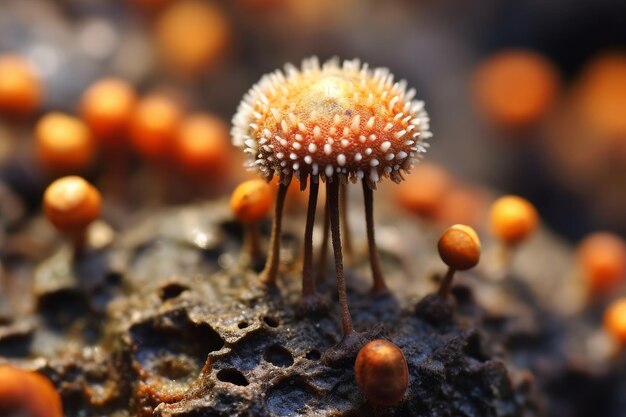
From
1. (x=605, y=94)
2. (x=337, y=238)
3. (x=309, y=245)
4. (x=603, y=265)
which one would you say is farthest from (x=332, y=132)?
(x=605, y=94)

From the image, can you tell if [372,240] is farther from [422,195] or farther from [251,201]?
[422,195]

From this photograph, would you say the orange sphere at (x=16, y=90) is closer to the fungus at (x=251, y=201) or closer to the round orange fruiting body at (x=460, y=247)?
the fungus at (x=251, y=201)

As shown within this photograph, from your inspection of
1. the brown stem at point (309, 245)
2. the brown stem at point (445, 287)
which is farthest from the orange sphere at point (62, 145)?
the brown stem at point (445, 287)

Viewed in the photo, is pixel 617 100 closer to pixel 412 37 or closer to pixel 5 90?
pixel 412 37

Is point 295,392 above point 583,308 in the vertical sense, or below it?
below

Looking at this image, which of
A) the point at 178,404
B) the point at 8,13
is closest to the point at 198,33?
the point at 8,13

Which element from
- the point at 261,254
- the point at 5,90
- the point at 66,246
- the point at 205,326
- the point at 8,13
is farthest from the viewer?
the point at 8,13
